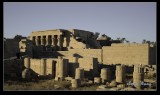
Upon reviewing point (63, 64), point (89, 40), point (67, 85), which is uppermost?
point (89, 40)

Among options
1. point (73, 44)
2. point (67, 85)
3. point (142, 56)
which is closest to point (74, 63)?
point (67, 85)

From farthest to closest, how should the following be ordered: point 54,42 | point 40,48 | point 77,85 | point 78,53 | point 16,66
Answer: point 54,42 → point 40,48 → point 78,53 → point 16,66 → point 77,85

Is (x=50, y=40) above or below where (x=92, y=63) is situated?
above

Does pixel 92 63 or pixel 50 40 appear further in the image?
pixel 50 40

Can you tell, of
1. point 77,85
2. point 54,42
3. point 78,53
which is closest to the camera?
point 77,85

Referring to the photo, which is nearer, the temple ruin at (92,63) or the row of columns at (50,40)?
the temple ruin at (92,63)

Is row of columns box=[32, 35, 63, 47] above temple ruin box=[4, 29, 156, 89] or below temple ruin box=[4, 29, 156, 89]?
above

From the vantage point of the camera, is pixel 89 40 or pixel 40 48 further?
pixel 89 40

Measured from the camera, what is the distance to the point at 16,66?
78.0ft

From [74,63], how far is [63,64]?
3.93ft

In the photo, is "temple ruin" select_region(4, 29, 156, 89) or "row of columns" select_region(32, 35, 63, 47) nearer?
"temple ruin" select_region(4, 29, 156, 89)

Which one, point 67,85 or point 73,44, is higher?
point 73,44

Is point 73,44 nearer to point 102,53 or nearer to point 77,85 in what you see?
point 102,53

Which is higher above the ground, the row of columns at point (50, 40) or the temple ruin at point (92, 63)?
the row of columns at point (50, 40)
